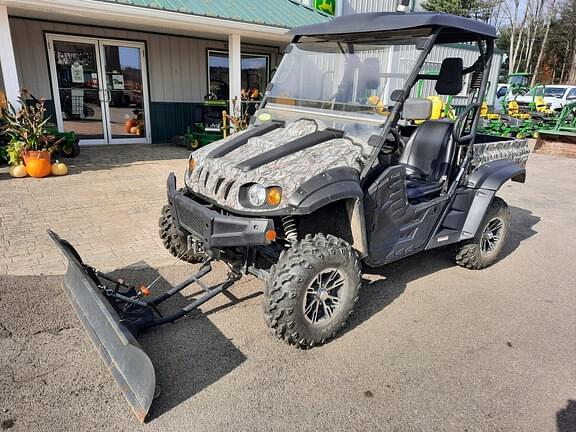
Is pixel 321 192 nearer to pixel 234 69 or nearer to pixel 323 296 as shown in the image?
pixel 323 296

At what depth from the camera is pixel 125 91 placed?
10438 millimetres

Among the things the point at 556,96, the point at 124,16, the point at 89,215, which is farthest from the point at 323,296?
the point at 556,96

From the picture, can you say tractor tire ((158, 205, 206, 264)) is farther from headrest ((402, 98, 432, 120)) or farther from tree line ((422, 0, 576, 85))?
tree line ((422, 0, 576, 85))

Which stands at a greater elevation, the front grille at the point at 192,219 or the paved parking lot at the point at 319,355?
the front grille at the point at 192,219

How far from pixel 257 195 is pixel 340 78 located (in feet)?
4.81

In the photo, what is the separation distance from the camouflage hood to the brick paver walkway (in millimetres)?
1431

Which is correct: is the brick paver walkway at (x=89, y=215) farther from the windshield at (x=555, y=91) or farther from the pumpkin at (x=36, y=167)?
the windshield at (x=555, y=91)

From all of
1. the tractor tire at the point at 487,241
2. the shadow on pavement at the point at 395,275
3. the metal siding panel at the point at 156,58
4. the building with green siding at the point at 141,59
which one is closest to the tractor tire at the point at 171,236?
the shadow on pavement at the point at 395,275

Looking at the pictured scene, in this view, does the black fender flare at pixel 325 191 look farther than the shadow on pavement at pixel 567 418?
Yes

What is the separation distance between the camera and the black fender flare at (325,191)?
8.64ft

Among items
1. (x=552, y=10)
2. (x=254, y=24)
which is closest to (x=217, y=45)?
(x=254, y=24)

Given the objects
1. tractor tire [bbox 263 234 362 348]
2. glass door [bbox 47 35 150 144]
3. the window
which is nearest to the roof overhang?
glass door [bbox 47 35 150 144]

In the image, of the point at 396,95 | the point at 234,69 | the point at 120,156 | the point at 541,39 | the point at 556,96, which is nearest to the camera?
the point at 396,95

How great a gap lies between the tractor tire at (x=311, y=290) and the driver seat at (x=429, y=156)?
135 cm
